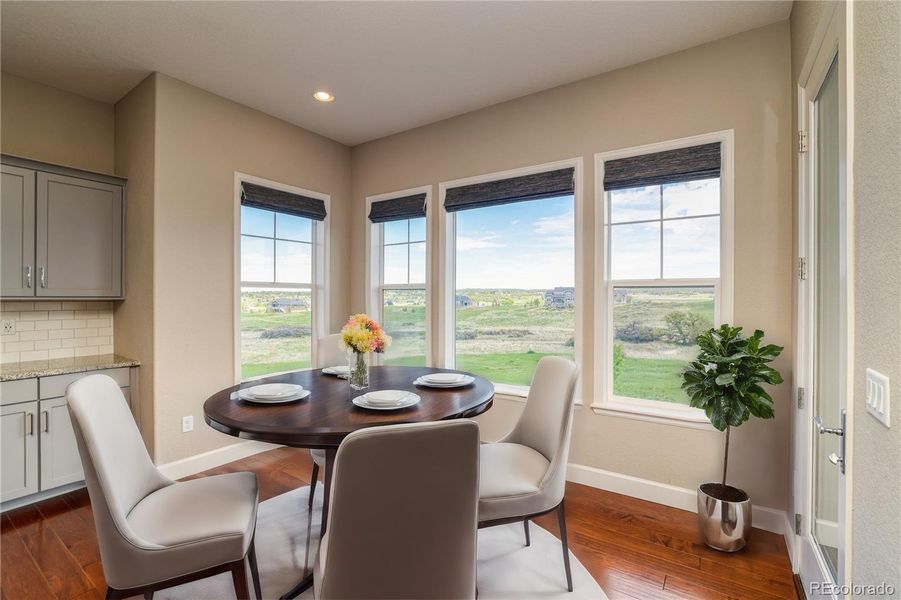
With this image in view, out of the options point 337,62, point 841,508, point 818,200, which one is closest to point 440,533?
point 841,508

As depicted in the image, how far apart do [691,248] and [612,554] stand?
187cm

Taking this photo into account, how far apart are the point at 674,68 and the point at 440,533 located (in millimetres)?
3017

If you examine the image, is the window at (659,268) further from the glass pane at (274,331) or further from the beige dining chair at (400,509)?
the glass pane at (274,331)

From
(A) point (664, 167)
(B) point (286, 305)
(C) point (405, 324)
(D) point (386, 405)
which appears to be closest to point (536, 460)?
(D) point (386, 405)

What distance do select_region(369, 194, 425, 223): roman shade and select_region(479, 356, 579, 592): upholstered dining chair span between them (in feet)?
7.16

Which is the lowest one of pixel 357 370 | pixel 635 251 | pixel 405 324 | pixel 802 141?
pixel 357 370

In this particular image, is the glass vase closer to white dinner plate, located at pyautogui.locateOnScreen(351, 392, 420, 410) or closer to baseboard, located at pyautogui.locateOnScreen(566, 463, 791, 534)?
white dinner plate, located at pyautogui.locateOnScreen(351, 392, 420, 410)

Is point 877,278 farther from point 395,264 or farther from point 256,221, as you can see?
point 256,221

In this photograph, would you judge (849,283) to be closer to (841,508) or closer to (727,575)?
(841,508)

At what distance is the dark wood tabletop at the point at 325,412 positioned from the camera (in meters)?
1.53

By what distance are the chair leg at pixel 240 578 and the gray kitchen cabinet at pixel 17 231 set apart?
268 centimetres

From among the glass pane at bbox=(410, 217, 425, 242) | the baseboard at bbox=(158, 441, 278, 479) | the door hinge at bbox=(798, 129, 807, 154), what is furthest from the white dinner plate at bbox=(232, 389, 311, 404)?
the door hinge at bbox=(798, 129, 807, 154)

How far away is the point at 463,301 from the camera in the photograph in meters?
3.81

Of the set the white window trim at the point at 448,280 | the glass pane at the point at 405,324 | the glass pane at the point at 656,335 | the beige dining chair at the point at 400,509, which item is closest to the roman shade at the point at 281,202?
the glass pane at the point at 405,324
